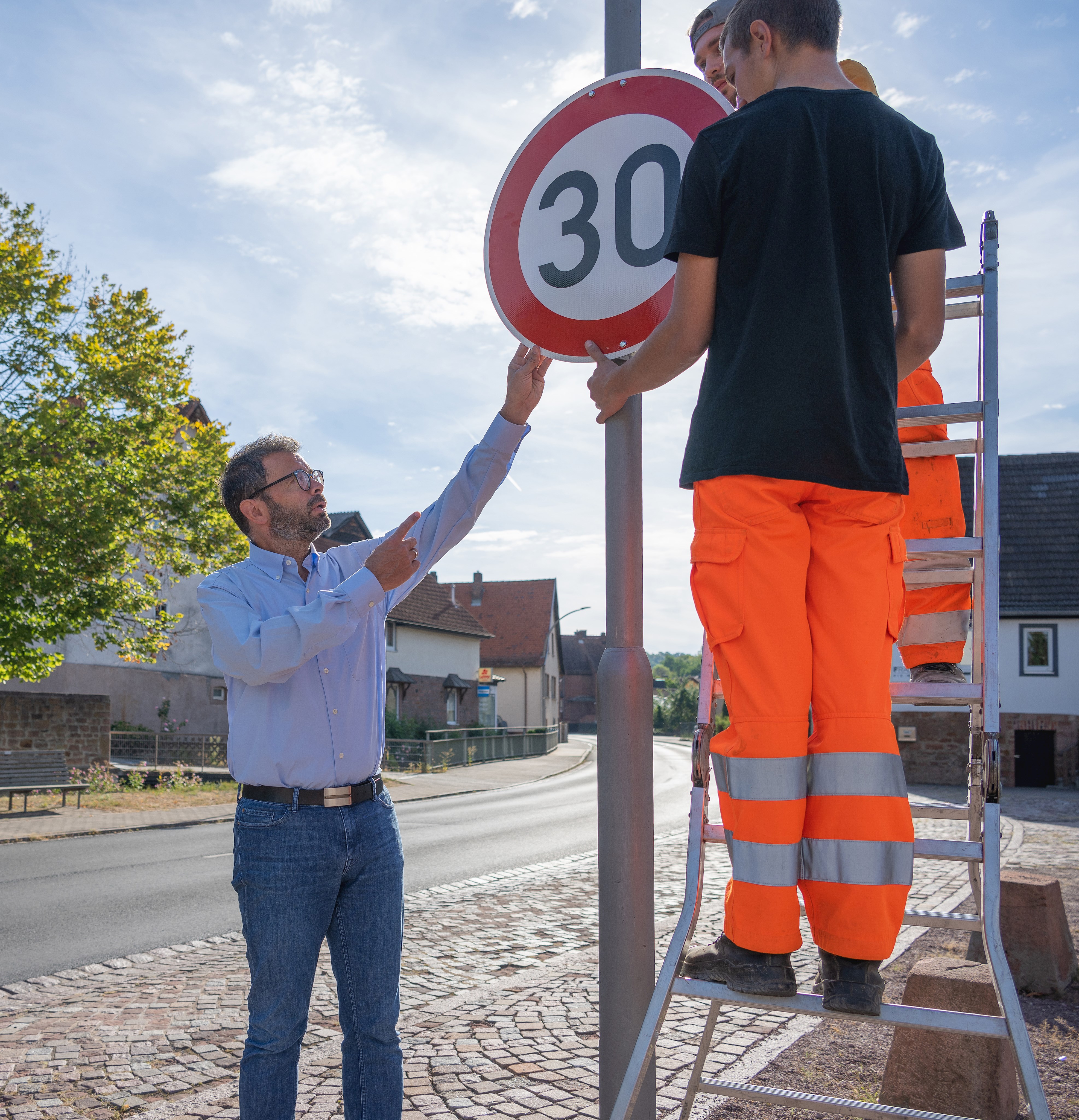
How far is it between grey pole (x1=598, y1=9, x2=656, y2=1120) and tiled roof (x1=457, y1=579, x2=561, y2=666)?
62065 millimetres

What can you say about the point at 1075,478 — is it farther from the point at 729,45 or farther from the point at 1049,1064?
the point at 729,45

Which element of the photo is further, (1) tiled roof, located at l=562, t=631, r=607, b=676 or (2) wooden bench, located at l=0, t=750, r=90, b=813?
(1) tiled roof, located at l=562, t=631, r=607, b=676

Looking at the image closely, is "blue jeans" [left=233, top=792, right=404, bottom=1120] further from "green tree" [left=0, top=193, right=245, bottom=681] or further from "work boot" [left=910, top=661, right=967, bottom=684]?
"green tree" [left=0, top=193, right=245, bottom=681]

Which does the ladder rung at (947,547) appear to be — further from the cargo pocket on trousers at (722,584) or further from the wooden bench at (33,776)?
the wooden bench at (33,776)

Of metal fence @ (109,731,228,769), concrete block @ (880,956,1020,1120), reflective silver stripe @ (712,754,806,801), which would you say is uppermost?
reflective silver stripe @ (712,754,806,801)

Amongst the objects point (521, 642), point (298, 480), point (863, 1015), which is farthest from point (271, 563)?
point (521, 642)

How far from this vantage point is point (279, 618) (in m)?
2.81

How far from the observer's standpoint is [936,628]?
2982mm

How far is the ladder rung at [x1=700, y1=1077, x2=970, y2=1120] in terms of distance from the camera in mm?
2309

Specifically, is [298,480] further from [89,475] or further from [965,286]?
[89,475]

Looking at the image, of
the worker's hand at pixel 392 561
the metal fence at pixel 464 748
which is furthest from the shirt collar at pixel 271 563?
the metal fence at pixel 464 748

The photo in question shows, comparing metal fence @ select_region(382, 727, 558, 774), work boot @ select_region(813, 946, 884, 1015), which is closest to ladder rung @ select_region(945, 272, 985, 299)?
work boot @ select_region(813, 946, 884, 1015)

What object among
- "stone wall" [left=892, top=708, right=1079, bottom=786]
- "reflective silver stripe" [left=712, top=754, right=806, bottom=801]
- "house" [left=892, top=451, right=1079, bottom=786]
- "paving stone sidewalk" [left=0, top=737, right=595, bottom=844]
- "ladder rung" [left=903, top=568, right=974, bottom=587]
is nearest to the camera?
"reflective silver stripe" [left=712, top=754, right=806, bottom=801]

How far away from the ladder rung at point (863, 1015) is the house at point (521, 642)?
60.0 meters
